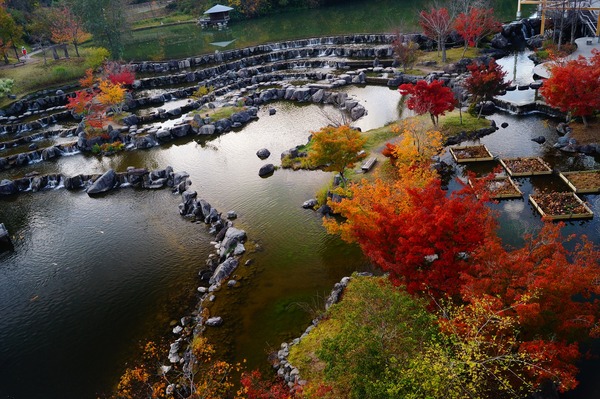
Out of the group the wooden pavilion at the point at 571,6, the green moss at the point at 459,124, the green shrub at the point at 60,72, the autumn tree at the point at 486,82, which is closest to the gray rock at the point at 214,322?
the green moss at the point at 459,124

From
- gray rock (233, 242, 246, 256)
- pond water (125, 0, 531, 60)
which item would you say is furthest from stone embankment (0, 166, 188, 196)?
pond water (125, 0, 531, 60)

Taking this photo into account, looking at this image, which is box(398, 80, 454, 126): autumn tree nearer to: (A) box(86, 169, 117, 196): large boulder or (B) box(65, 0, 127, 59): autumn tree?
(A) box(86, 169, 117, 196): large boulder

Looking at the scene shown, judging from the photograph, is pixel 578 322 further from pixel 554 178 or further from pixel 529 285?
pixel 554 178

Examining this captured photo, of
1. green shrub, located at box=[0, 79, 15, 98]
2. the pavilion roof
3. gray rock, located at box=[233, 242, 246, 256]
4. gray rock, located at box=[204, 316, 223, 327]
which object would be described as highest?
the pavilion roof

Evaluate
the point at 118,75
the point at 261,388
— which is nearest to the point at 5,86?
the point at 118,75

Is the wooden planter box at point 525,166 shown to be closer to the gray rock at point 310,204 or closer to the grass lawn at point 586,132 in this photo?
the grass lawn at point 586,132

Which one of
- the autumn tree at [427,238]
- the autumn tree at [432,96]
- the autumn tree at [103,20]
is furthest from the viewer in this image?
the autumn tree at [103,20]

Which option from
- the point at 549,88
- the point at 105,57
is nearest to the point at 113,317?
the point at 549,88
